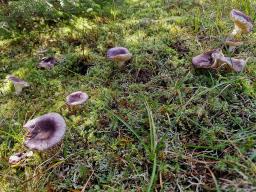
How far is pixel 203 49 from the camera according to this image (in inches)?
109

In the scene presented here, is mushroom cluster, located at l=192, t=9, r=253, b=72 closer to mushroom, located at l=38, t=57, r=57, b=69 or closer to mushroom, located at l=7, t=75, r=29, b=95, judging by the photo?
mushroom, located at l=38, t=57, r=57, b=69

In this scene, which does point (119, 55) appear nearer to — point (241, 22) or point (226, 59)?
point (226, 59)

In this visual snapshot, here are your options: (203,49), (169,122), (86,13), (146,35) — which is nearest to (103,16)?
(86,13)

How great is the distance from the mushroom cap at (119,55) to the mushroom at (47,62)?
0.53m

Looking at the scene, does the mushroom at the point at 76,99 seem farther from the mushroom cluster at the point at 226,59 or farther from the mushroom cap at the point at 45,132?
the mushroom cluster at the point at 226,59

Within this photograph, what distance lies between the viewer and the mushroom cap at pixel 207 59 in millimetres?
2389

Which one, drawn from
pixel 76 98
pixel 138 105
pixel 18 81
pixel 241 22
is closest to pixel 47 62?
pixel 18 81

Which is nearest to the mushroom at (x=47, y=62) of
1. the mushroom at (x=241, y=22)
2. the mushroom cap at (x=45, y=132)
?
the mushroom cap at (x=45, y=132)

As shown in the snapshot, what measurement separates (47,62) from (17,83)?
387mm

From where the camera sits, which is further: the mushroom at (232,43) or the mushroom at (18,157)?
the mushroom at (232,43)

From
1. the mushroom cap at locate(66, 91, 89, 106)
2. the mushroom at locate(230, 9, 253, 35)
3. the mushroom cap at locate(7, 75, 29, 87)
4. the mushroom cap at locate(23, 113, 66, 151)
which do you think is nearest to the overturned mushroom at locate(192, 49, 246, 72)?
the mushroom at locate(230, 9, 253, 35)

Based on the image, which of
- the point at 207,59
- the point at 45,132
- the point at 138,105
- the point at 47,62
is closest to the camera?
the point at 45,132

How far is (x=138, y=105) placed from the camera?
234 cm

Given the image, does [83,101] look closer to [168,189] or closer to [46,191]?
[46,191]
